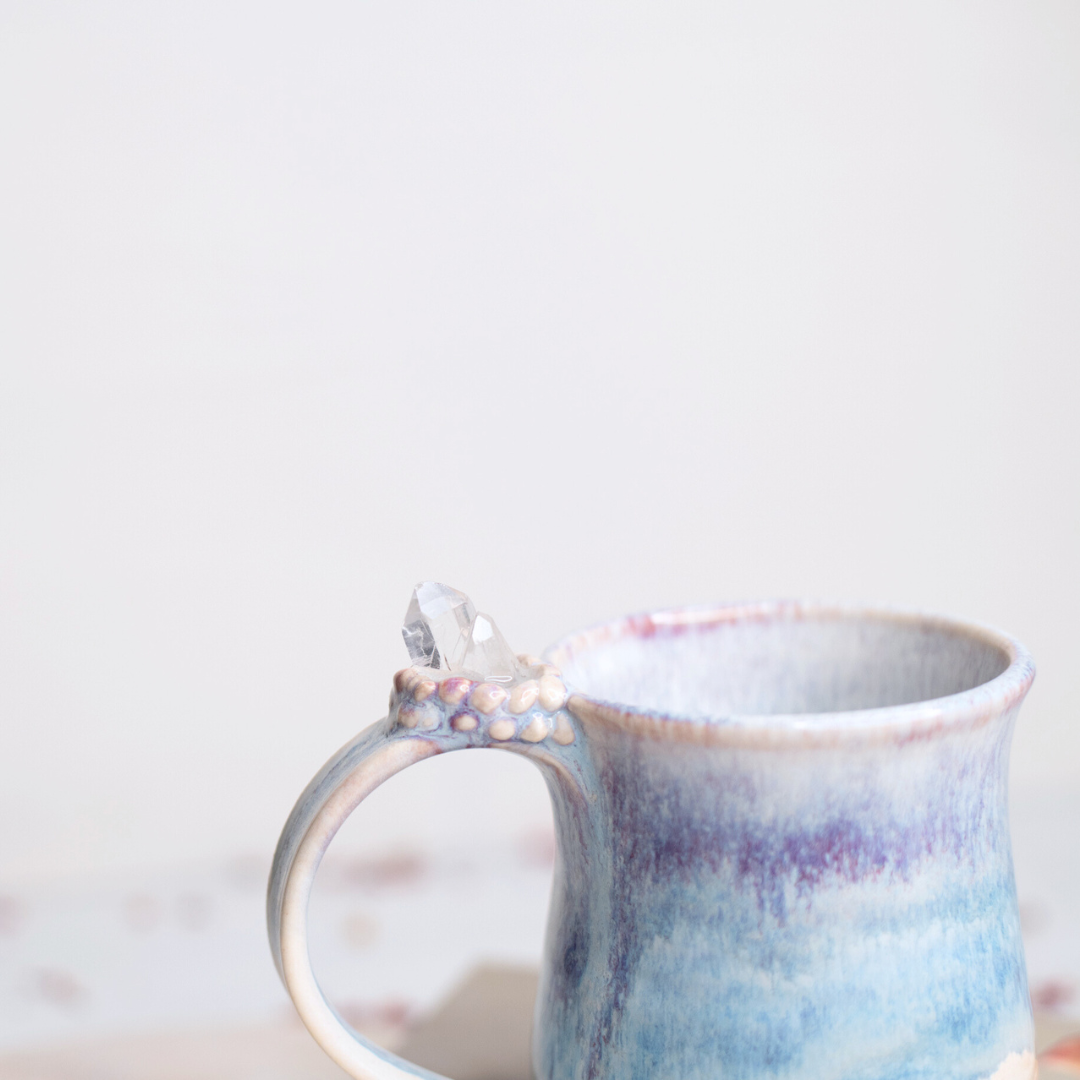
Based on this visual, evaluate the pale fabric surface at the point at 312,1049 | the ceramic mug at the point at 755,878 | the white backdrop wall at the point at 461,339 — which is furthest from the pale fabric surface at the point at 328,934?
the ceramic mug at the point at 755,878

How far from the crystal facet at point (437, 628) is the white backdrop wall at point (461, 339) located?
3.52ft

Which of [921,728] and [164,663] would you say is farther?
[164,663]

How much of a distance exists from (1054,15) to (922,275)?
1.16 ft

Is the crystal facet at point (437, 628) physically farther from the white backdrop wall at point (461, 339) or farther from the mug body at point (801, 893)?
the white backdrop wall at point (461, 339)

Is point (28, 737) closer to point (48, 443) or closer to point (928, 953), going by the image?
point (48, 443)

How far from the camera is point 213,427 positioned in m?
1.50

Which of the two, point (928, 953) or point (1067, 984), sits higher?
point (928, 953)

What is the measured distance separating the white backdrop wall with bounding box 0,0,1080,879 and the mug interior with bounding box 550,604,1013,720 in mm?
978

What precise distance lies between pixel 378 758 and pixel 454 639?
0.18 ft

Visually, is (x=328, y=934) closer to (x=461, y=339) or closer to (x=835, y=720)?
(x=461, y=339)

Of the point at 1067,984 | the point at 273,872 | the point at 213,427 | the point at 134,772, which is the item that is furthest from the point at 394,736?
the point at 1067,984

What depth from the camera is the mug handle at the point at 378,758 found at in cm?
42

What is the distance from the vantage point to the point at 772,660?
563 millimetres

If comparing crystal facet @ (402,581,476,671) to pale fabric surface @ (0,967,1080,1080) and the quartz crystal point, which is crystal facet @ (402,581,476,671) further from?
pale fabric surface @ (0,967,1080,1080)
